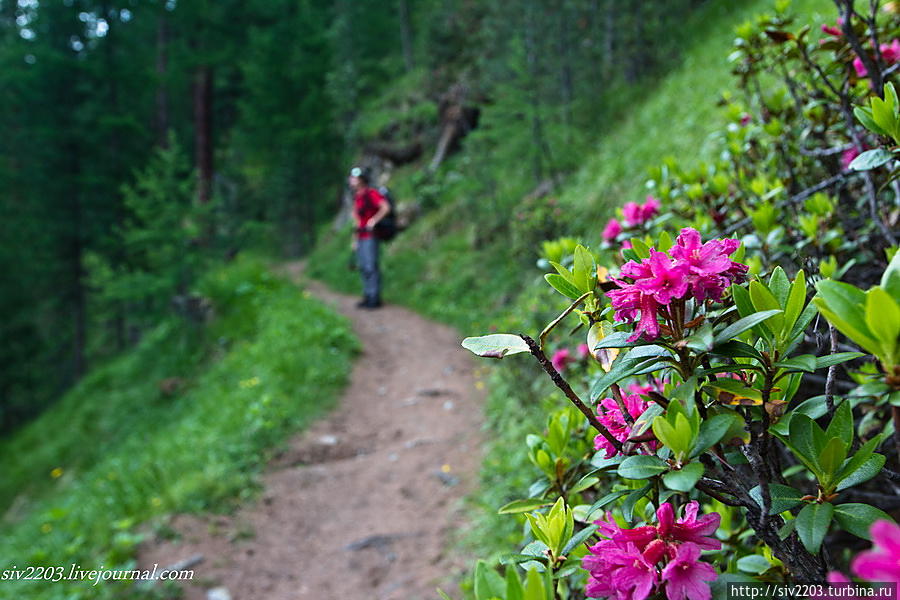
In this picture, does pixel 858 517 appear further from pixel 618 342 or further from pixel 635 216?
pixel 635 216

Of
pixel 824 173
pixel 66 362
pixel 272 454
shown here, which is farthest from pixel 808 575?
pixel 66 362

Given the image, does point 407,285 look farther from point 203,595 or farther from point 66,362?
point 66,362

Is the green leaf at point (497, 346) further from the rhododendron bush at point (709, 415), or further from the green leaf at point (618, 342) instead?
the green leaf at point (618, 342)

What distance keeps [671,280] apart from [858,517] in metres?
0.39

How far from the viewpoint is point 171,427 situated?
7.29m

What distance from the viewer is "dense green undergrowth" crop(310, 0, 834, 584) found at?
13.5ft

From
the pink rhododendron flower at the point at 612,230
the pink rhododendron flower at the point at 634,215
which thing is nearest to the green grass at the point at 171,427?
the pink rhododendron flower at the point at 612,230

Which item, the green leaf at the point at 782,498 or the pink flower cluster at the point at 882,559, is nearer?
the pink flower cluster at the point at 882,559

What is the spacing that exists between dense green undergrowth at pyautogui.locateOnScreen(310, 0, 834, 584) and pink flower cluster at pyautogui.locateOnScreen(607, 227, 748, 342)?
173 cm

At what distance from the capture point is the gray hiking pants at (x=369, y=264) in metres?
8.79

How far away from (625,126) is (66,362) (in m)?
18.5

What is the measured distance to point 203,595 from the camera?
3.19 metres

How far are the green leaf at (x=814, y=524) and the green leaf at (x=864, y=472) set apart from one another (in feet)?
0.13

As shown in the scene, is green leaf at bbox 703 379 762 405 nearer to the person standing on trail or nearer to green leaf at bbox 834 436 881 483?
green leaf at bbox 834 436 881 483
